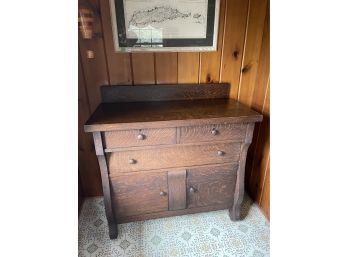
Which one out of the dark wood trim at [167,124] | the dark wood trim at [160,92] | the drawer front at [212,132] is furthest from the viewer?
the dark wood trim at [160,92]

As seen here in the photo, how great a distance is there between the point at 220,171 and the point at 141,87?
726mm

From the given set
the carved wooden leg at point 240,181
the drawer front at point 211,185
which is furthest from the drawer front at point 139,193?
the carved wooden leg at point 240,181

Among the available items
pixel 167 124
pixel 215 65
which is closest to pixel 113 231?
pixel 167 124

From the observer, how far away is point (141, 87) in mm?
1365

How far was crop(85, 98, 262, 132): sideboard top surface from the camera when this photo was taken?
1014 millimetres

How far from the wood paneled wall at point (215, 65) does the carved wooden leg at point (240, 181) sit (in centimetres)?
25

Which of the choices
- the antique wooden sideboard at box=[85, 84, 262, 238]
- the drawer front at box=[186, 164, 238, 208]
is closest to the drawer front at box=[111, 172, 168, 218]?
the antique wooden sideboard at box=[85, 84, 262, 238]

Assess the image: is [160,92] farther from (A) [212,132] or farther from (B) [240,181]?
(B) [240,181]

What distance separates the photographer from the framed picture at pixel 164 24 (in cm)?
122

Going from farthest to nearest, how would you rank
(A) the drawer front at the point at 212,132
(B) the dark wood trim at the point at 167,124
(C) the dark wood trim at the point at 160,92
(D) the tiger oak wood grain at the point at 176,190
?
(C) the dark wood trim at the point at 160,92
(D) the tiger oak wood grain at the point at 176,190
(A) the drawer front at the point at 212,132
(B) the dark wood trim at the point at 167,124

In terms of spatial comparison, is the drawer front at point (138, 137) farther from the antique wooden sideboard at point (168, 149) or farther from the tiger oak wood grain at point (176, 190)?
the tiger oak wood grain at point (176, 190)

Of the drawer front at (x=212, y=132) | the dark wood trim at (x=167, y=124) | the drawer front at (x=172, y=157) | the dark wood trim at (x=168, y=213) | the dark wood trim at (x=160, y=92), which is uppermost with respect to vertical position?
the dark wood trim at (x=160, y=92)

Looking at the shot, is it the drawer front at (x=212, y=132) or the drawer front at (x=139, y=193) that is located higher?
the drawer front at (x=212, y=132)
